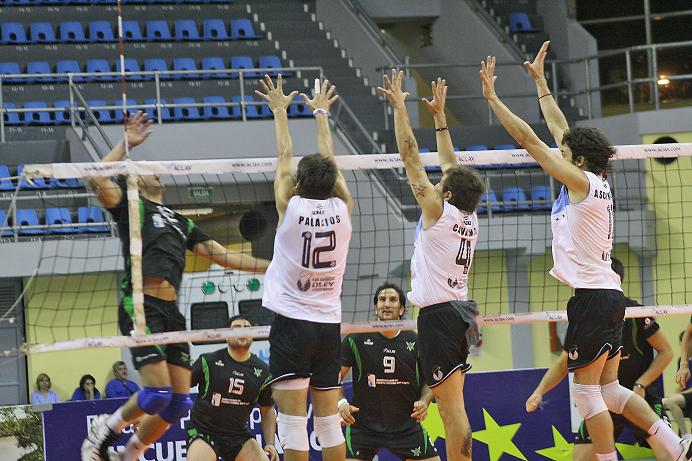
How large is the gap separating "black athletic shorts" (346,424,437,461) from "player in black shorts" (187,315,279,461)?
1052 millimetres

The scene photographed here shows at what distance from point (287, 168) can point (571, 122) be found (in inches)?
582

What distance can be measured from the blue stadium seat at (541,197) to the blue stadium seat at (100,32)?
8.89m

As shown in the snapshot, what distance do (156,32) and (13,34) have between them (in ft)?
9.18

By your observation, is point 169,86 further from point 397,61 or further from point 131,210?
point 131,210

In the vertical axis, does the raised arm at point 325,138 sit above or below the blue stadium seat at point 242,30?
below

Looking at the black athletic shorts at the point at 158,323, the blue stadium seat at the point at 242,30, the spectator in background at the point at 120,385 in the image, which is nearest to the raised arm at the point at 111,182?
the black athletic shorts at the point at 158,323

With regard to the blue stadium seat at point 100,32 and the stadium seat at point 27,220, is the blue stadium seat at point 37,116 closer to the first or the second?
the blue stadium seat at point 100,32

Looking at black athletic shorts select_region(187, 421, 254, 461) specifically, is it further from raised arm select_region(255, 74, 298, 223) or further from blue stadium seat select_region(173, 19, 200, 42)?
blue stadium seat select_region(173, 19, 200, 42)

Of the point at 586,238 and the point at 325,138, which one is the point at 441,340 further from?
the point at 325,138

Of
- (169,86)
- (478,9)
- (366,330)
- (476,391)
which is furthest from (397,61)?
(366,330)

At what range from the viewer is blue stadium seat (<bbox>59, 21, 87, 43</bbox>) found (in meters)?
22.0

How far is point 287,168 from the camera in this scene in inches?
324

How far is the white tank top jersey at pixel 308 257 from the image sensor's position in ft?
25.8

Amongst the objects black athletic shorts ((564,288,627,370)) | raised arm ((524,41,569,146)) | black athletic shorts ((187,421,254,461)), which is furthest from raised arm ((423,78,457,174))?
→ black athletic shorts ((187,421,254,461))
